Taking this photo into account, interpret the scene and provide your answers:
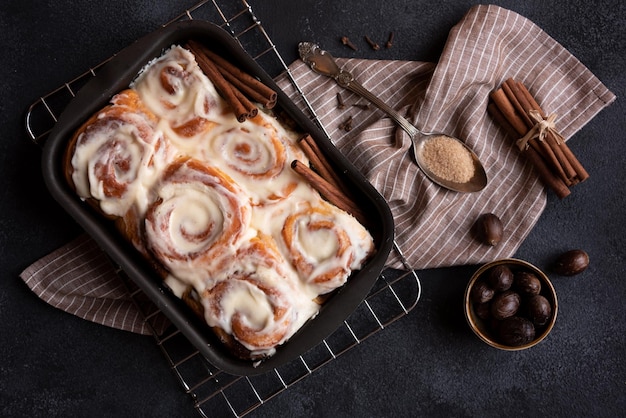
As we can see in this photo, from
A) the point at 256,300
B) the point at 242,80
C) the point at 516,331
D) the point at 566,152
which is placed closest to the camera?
the point at 256,300

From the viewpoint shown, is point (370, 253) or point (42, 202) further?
point (42, 202)

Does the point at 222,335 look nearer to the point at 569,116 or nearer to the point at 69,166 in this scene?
the point at 69,166

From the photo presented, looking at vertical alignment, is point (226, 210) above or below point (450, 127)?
above

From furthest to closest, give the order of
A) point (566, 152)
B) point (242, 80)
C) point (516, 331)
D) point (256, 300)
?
1. point (566, 152)
2. point (516, 331)
3. point (242, 80)
4. point (256, 300)

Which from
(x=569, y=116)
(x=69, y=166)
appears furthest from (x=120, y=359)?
(x=569, y=116)

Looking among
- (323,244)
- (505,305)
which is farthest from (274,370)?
(505,305)

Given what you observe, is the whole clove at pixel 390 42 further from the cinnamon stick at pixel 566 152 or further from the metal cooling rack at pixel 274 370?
the cinnamon stick at pixel 566 152

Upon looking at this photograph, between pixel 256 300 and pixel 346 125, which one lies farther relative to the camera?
pixel 346 125

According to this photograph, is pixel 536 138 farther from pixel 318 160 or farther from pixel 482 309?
pixel 318 160
